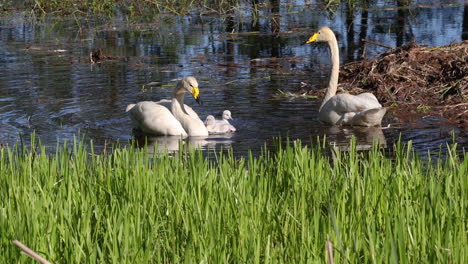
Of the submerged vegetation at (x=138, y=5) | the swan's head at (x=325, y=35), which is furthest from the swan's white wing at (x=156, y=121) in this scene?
the submerged vegetation at (x=138, y=5)

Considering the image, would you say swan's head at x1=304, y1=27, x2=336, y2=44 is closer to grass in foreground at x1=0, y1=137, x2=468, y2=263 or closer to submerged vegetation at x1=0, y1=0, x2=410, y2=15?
grass in foreground at x1=0, y1=137, x2=468, y2=263

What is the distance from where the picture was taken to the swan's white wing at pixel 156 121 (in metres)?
9.42

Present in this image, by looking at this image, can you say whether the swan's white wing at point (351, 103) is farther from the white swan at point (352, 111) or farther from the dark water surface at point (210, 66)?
the dark water surface at point (210, 66)

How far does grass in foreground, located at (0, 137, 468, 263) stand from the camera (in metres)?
3.66

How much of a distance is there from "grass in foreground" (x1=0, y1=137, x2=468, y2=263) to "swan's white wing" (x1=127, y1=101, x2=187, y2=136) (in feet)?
12.6

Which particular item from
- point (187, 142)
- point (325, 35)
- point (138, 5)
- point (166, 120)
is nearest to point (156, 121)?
point (166, 120)

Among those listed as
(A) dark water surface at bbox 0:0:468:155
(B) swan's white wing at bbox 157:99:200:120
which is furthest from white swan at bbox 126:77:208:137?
(A) dark water surface at bbox 0:0:468:155

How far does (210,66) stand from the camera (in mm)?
13883

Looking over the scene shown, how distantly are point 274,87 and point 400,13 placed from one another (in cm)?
943

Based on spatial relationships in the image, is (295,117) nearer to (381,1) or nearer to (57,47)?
(57,47)

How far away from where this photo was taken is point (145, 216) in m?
4.38

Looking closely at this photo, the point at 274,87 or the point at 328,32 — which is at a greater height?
the point at 328,32

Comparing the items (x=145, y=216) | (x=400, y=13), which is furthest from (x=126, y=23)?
(x=145, y=216)

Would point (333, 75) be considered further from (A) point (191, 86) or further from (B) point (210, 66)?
(B) point (210, 66)
